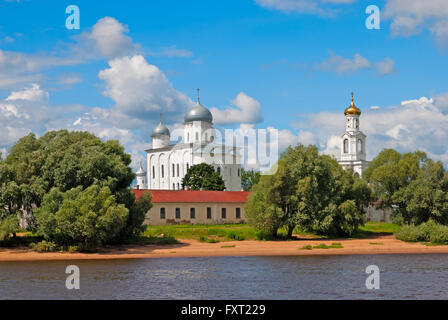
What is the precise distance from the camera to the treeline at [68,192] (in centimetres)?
3600

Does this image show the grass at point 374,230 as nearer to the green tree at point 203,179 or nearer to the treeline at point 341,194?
the treeline at point 341,194

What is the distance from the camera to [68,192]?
122 ft

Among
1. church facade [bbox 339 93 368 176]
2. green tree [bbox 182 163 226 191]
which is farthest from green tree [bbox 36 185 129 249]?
church facade [bbox 339 93 368 176]

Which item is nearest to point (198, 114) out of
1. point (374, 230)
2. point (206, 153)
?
point (206, 153)

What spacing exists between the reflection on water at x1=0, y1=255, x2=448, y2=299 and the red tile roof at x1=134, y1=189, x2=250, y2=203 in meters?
23.6

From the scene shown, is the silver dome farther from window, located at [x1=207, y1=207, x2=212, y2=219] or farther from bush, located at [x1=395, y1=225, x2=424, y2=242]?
bush, located at [x1=395, y1=225, x2=424, y2=242]

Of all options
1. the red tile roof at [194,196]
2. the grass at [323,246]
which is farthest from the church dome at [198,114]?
the grass at [323,246]

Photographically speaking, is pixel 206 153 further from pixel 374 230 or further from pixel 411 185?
pixel 411 185

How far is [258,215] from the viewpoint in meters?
44.4

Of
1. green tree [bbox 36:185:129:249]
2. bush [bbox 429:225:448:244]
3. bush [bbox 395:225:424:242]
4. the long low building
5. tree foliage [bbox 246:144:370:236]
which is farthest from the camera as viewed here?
the long low building

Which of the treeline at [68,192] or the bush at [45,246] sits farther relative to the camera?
the bush at [45,246]

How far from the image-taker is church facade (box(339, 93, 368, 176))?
9625 cm
